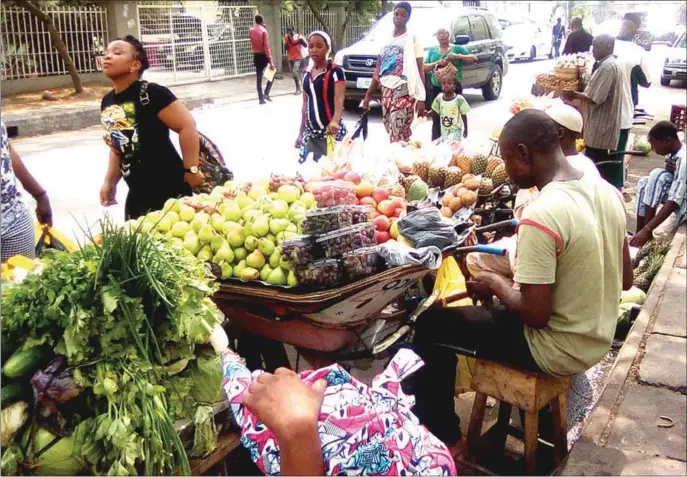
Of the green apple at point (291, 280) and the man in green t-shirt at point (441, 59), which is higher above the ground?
the man in green t-shirt at point (441, 59)

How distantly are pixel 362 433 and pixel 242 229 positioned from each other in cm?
158

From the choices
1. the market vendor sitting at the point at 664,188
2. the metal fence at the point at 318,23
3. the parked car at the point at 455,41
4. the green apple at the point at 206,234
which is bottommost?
the market vendor sitting at the point at 664,188

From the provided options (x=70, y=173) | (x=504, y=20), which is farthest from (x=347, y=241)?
(x=504, y=20)

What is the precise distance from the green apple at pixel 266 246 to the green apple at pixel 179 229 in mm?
404

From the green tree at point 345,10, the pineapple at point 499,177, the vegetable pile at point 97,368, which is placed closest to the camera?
the vegetable pile at point 97,368

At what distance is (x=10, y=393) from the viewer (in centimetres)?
185

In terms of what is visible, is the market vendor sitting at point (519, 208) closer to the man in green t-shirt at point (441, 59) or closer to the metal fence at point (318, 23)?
the man in green t-shirt at point (441, 59)

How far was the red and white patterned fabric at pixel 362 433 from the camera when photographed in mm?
1532

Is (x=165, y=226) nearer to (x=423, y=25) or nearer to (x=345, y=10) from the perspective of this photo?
(x=423, y=25)

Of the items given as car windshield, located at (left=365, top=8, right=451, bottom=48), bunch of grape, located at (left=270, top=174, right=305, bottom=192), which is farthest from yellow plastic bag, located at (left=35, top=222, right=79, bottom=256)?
car windshield, located at (left=365, top=8, right=451, bottom=48)

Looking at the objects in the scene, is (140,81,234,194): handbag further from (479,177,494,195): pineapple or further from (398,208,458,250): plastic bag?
(479,177,494,195): pineapple

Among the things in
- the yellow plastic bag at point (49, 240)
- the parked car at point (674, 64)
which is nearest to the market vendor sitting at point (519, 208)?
the yellow plastic bag at point (49, 240)

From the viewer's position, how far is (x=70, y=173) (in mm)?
8336

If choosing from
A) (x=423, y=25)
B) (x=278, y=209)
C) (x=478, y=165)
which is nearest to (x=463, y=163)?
(x=478, y=165)
